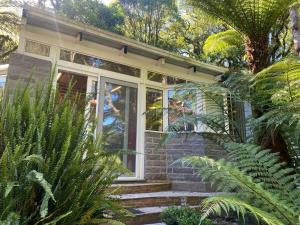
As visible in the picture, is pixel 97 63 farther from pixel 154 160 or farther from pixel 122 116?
pixel 154 160

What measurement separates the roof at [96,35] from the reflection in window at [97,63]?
1.13ft

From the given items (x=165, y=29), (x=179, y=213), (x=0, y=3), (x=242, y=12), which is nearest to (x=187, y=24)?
(x=165, y=29)

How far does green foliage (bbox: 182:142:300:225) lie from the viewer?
164 centimetres

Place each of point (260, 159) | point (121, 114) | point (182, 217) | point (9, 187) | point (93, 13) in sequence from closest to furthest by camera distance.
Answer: point (9, 187) < point (260, 159) < point (182, 217) < point (121, 114) < point (93, 13)

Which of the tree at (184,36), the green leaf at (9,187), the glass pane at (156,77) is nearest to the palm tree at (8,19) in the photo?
the glass pane at (156,77)

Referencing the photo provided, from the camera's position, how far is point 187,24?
1270 cm

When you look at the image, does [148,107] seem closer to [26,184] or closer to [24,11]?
[24,11]

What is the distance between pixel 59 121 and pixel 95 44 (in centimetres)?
379

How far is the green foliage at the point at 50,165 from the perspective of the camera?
1.52m

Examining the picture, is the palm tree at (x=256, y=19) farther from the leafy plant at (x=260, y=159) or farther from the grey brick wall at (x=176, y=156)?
the grey brick wall at (x=176, y=156)

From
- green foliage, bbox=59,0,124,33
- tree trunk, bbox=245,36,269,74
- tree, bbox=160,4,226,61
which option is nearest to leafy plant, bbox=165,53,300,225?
tree trunk, bbox=245,36,269,74

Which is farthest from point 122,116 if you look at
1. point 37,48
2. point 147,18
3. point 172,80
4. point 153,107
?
point 147,18

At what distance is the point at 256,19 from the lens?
3732 mm

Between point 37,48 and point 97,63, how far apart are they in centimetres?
116
